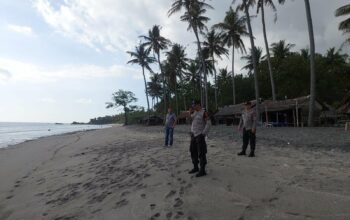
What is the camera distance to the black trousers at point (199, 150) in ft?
23.0

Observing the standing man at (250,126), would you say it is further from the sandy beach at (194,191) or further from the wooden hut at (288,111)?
the wooden hut at (288,111)

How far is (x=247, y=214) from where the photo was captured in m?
4.66

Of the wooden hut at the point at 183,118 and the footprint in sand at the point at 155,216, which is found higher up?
the wooden hut at the point at 183,118

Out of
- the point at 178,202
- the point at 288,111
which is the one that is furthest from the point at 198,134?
the point at 288,111

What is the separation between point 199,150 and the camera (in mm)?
7129

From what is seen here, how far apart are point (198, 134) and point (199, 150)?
0.32 metres

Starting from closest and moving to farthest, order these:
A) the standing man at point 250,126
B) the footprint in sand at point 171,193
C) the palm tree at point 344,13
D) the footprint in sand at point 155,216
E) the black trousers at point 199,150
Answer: the footprint in sand at point 155,216
the footprint in sand at point 171,193
the black trousers at point 199,150
the standing man at point 250,126
the palm tree at point 344,13

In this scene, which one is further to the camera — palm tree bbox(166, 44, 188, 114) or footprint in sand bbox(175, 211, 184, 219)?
palm tree bbox(166, 44, 188, 114)

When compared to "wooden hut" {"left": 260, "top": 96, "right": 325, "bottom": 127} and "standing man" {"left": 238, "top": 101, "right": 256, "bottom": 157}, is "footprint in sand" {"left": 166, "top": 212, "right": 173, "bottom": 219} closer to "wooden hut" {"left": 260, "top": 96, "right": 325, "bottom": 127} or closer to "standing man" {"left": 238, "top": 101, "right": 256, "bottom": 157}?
"standing man" {"left": 238, "top": 101, "right": 256, "bottom": 157}

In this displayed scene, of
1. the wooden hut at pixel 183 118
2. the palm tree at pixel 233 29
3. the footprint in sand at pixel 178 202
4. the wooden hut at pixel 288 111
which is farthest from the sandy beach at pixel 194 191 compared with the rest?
the wooden hut at pixel 183 118

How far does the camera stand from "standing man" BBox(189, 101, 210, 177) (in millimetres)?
7102

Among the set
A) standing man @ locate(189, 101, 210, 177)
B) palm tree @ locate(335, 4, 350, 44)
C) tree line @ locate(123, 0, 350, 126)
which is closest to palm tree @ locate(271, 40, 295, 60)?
tree line @ locate(123, 0, 350, 126)

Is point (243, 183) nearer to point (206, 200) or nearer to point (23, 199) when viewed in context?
point (206, 200)

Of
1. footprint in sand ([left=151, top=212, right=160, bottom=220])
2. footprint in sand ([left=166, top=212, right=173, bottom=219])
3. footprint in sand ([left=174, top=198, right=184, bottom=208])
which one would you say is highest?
footprint in sand ([left=174, top=198, right=184, bottom=208])
